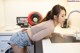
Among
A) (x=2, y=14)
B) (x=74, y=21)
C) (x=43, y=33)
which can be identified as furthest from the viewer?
(x=2, y=14)

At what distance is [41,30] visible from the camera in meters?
1.79

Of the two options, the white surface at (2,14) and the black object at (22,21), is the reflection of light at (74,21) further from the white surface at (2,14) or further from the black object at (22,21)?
the white surface at (2,14)

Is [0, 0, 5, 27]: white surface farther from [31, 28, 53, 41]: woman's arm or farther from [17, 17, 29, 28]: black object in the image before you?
[31, 28, 53, 41]: woman's arm

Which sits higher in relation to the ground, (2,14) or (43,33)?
(2,14)

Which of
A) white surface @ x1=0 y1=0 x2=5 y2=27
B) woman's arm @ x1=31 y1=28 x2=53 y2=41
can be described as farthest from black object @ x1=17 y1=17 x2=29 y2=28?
woman's arm @ x1=31 y1=28 x2=53 y2=41

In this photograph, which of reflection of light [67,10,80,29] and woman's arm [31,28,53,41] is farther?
reflection of light [67,10,80,29]

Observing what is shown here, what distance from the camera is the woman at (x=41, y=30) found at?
1750 millimetres

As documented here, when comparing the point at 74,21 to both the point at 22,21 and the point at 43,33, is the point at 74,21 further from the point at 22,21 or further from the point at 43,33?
the point at 43,33

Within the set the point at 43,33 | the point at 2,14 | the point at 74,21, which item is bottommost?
the point at 43,33

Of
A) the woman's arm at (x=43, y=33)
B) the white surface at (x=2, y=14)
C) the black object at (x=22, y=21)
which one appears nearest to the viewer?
the woman's arm at (x=43, y=33)

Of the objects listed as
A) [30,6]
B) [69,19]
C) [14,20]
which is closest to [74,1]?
[69,19]

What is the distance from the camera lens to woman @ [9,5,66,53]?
1.75m

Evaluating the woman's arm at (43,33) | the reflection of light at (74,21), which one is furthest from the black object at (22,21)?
the woman's arm at (43,33)

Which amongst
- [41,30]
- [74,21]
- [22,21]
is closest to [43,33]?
[41,30]
